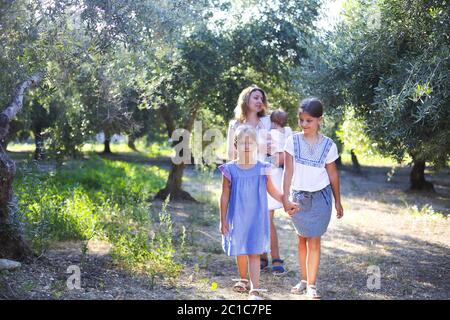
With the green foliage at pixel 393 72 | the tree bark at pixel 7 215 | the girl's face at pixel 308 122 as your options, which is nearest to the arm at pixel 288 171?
the girl's face at pixel 308 122

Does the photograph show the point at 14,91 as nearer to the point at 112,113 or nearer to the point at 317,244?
the point at 112,113

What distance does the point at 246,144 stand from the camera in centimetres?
505

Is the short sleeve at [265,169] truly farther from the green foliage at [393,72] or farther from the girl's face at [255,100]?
the green foliage at [393,72]

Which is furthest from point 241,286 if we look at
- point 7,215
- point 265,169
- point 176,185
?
point 176,185

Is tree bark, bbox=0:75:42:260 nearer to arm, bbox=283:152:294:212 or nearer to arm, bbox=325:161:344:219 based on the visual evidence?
arm, bbox=283:152:294:212

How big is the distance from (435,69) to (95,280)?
156 inches

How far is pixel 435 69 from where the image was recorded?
503cm

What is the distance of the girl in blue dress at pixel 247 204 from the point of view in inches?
199

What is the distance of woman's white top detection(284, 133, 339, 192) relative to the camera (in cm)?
507

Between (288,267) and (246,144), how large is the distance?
234cm

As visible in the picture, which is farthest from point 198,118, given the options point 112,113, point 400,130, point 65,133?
point 400,130

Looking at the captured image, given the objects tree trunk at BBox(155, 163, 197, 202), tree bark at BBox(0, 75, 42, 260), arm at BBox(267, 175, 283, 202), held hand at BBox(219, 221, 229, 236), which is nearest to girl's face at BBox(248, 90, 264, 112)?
arm at BBox(267, 175, 283, 202)

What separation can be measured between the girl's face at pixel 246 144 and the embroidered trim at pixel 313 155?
0.42 m

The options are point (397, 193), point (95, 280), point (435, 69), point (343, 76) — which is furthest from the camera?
point (397, 193)
